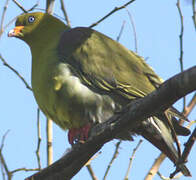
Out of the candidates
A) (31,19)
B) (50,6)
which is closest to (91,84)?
(50,6)

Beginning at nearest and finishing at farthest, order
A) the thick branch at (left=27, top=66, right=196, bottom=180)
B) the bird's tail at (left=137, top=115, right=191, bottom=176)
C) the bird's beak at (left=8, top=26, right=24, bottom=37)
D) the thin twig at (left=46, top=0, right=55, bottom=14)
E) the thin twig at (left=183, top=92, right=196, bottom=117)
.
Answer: the thick branch at (left=27, top=66, right=196, bottom=180)
the bird's tail at (left=137, top=115, right=191, bottom=176)
the thin twig at (left=183, top=92, right=196, bottom=117)
the thin twig at (left=46, top=0, right=55, bottom=14)
the bird's beak at (left=8, top=26, right=24, bottom=37)

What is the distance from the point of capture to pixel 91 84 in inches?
154

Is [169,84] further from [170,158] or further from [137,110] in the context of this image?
[170,158]

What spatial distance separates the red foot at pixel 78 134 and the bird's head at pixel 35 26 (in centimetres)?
115

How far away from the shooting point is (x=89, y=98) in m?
3.84

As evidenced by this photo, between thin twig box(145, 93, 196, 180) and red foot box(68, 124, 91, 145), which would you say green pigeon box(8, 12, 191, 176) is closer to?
red foot box(68, 124, 91, 145)

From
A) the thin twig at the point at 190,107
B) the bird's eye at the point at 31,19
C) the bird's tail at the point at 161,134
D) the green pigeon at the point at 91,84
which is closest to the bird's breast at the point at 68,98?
the green pigeon at the point at 91,84

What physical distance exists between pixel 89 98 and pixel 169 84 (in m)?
1.63

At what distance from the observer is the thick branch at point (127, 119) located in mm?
2209

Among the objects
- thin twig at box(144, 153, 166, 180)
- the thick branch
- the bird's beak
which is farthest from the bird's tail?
the bird's beak

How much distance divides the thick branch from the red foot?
2.80 ft

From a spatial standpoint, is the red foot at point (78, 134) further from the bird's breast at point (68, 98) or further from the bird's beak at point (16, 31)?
the bird's beak at point (16, 31)

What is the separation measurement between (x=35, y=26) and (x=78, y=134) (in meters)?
1.41

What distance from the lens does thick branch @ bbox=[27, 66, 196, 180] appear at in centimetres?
221
